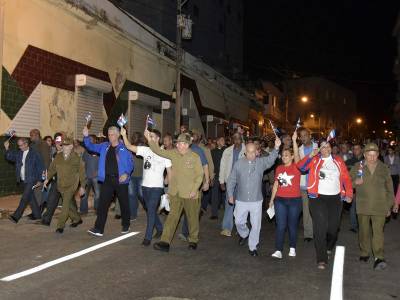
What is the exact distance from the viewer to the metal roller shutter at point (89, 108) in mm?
16672

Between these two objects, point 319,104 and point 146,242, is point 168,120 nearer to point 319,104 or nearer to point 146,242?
point 146,242

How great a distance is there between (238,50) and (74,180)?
44897 mm

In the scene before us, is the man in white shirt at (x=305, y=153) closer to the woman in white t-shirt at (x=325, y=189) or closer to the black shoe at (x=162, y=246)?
the woman in white t-shirt at (x=325, y=189)

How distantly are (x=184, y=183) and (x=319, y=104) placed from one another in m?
76.9

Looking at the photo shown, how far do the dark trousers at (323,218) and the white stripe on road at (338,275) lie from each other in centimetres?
25

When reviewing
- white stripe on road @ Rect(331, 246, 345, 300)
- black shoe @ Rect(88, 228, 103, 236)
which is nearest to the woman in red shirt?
white stripe on road @ Rect(331, 246, 345, 300)

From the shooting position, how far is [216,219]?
37.3 feet

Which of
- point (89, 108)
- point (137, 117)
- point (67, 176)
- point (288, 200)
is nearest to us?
point (288, 200)

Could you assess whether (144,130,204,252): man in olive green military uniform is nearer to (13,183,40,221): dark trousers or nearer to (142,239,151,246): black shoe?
(142,239,151,246): black shoe

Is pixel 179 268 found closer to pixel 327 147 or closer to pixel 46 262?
pixel 46 262

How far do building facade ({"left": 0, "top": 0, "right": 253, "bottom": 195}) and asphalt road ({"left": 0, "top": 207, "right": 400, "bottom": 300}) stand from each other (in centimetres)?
621

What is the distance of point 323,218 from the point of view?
7.08m

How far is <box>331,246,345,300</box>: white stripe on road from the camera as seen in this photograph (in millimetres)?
5630

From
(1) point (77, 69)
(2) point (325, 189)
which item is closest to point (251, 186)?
(2) point (325, 189)
